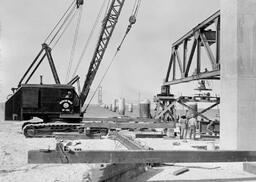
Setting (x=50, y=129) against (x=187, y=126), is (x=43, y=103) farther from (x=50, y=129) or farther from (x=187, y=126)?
(x=187, y=126)

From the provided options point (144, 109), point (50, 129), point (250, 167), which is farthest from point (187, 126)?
point (144, 109)

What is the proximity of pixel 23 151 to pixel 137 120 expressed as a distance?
11969 millimetres

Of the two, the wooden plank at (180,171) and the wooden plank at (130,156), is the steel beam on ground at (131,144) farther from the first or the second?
the wooden plank at (130,156)

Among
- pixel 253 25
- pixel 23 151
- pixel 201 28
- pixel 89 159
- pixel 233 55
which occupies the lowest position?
pixel 23 151

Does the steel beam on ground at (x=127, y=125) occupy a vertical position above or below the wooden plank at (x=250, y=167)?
above

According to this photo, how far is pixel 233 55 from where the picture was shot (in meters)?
10.6

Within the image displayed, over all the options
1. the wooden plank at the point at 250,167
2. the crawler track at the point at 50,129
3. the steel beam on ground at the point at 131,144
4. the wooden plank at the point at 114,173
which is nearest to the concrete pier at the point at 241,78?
the wooden plank at the point at 250,167

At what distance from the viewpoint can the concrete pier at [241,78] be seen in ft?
34.1

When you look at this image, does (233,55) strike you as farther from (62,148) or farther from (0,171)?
(0,171)

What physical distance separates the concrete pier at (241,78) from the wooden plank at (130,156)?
10.1 feet

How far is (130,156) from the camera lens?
7.01 meters

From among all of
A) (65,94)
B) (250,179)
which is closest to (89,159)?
(250,179)

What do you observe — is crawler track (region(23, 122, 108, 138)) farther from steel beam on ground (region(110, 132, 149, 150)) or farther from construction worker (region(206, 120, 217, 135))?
steel beam on ground (region(110, 132, 149, 150))

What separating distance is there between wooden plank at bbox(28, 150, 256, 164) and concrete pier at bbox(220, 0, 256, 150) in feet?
10.1
